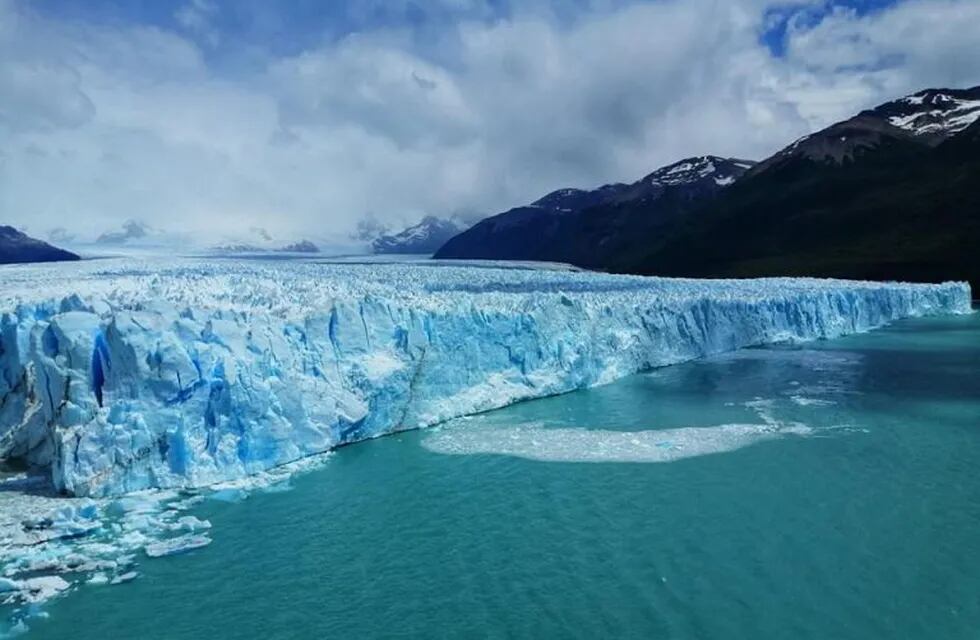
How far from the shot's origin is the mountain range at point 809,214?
162 feet

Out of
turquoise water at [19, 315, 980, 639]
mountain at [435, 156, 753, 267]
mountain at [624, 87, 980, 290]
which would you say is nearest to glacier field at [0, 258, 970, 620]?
turquoise water at [19, 315, 980, 639]

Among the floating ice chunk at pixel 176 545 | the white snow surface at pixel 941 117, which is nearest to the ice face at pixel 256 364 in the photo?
the floating ice chunk at pixel 176 545

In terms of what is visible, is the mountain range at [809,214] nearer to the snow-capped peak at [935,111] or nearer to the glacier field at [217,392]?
the snow-capped peak at [935,111]

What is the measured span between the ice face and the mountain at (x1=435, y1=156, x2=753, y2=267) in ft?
195

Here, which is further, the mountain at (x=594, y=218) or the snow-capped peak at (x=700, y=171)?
the snow-capped peak at (x=700, y=171)

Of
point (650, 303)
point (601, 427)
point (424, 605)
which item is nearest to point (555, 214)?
point (650, 303)

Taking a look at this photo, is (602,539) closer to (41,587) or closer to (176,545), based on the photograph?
(176,545)

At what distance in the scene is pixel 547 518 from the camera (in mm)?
8711

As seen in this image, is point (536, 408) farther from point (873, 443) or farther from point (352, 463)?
point (873, 443)

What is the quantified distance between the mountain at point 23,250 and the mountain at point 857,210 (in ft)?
164

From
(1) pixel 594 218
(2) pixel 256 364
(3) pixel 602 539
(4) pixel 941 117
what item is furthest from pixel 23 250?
(4) pixel 941 117

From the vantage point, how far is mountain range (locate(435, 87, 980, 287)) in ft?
162

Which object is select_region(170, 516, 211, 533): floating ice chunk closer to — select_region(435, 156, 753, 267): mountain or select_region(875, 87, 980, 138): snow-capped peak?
select_region(435, 156, 753, 267): mountain

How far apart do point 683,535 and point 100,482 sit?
23.8 ft
